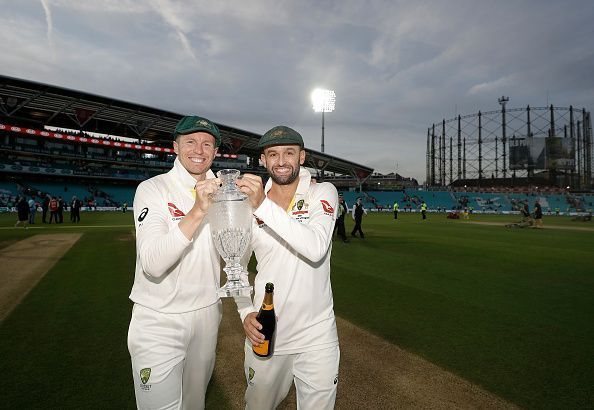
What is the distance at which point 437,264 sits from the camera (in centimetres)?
1015

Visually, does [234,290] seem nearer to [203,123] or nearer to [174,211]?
[174,211]

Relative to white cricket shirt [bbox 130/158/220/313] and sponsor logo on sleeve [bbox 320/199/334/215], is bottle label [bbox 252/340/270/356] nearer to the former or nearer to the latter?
white cricket shirt [bbox 130/158/220/313]

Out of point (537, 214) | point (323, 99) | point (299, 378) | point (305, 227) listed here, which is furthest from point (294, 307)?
point (323, 99)

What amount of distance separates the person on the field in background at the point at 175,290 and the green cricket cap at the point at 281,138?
1.19 ft

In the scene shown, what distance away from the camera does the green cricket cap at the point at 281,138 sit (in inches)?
90.5

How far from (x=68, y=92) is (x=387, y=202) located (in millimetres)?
47279

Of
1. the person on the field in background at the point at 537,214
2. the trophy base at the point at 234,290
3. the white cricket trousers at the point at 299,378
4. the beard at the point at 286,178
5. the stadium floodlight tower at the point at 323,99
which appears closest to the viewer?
the trophy base at the point at 234,290

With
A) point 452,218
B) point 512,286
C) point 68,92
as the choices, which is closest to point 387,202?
point 452,218

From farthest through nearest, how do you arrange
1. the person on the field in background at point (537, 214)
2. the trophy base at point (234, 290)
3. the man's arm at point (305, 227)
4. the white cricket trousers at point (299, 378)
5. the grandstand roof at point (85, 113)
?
the grandstand roof at point (85, 113), the person on the field in background at point (537, 214), the white cricket trousers at point (299, 378), the man's arm at point (305, 227), the trophy base at point (234, 290)

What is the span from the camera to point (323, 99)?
33.3 meters

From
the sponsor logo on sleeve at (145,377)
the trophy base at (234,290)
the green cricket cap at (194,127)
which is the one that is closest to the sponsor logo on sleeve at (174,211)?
the green cricket cap at (194,127)

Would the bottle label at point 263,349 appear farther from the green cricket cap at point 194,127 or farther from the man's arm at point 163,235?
Answer: the green cricket cap at point 194,127

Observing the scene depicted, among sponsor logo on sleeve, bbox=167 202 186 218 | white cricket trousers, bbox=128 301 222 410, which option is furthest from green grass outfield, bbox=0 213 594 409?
sponsor logo on sleeve, bbox=167 202 186 218

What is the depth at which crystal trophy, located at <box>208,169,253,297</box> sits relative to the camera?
5.57 ft
